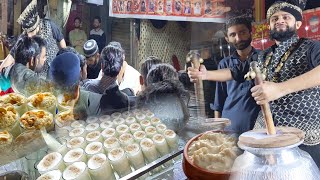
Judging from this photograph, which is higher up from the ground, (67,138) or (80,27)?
(80,27)

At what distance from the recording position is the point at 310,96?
67.3 inches

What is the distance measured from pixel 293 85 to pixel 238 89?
0.25m

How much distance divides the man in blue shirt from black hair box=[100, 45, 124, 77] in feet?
1.85

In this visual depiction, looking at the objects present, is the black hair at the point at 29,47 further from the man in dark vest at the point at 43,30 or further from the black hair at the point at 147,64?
the black hair at the point at 147,64

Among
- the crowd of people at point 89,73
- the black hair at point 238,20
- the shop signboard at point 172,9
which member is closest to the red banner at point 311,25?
the black hair at point 238,20

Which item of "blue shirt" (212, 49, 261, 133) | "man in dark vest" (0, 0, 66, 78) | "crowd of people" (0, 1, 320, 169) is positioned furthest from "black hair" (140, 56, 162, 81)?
"man in dark vest" (0, 0, 66, 78)

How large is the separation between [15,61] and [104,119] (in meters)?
0.67

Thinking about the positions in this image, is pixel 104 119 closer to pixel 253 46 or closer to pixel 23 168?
pixel 23 168

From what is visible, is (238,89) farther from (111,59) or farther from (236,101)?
(111,59)

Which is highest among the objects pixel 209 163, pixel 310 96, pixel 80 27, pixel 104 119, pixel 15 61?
pixel 80 27

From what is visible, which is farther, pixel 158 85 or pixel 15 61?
pixel 15 61

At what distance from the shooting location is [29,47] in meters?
2.40

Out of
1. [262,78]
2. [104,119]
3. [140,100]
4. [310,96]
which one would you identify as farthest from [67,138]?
[310,96]

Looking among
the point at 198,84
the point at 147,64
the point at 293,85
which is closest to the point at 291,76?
the point at 293,85
